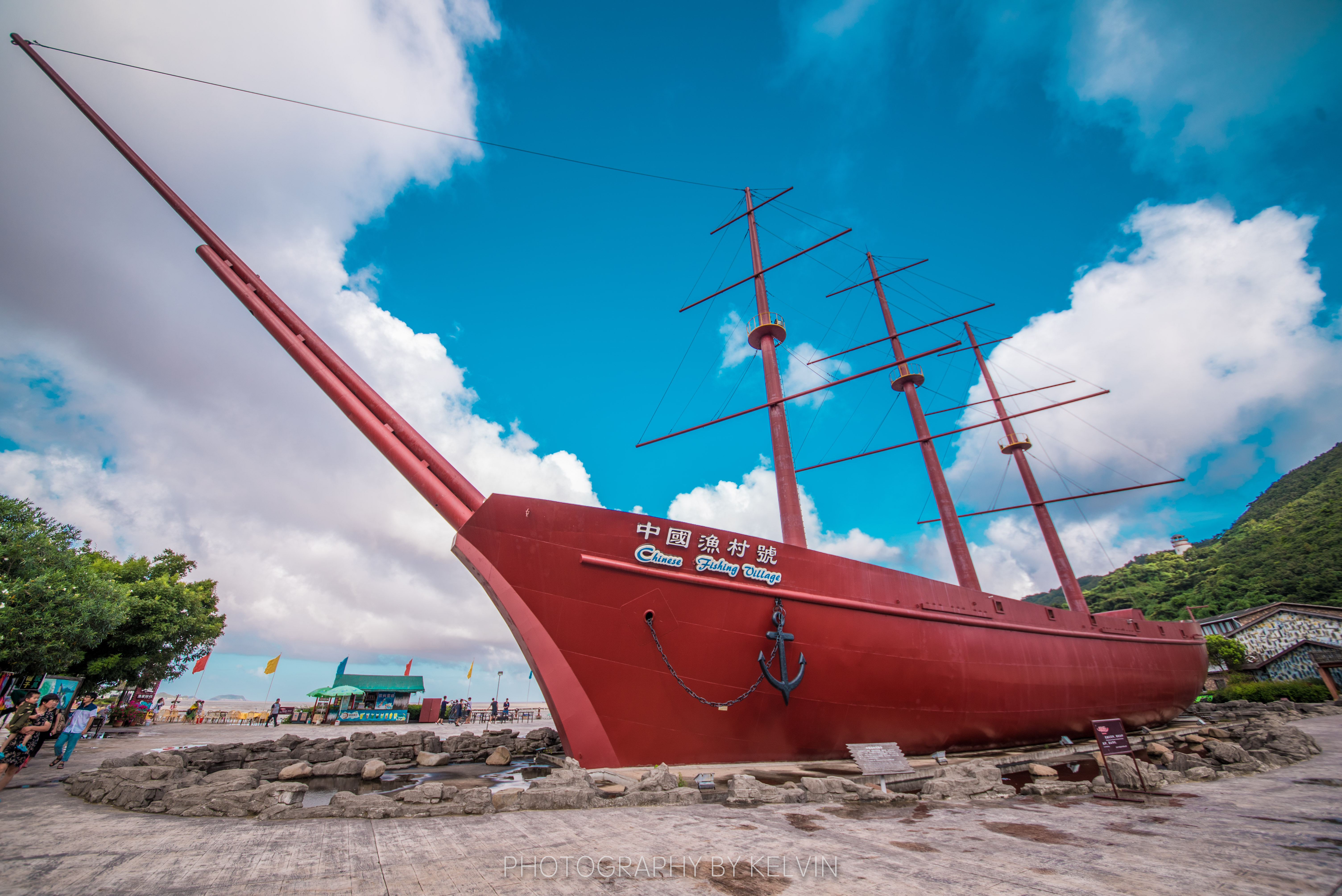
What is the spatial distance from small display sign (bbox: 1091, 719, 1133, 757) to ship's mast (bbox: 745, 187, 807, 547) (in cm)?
587

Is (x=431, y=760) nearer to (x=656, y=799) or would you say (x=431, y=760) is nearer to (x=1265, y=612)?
(x=656, y=799)

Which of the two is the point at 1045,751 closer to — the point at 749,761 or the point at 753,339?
the point at 749,761

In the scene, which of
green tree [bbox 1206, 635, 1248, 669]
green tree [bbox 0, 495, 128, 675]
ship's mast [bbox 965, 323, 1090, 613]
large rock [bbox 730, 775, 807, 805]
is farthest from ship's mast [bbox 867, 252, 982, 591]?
green tree [bbox 1206, 635, 1248, 669]

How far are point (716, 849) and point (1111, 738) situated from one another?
18.5ft

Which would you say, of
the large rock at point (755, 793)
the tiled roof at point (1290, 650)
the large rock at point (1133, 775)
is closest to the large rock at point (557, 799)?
the large rock at point (755, 793)

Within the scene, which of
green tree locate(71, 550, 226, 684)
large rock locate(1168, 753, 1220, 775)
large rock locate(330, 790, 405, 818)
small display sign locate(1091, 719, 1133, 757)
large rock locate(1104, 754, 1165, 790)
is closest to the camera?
large rock locate(330, 790, 405, 818)

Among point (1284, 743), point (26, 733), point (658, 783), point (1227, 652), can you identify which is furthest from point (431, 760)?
point (1227, 652)

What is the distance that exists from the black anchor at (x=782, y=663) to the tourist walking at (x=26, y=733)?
32.0 feet

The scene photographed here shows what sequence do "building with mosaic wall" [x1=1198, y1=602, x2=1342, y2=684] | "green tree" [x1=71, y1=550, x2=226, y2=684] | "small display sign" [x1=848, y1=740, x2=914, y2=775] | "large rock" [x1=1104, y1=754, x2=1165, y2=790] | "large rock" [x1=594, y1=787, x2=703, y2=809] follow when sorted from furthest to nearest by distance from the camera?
"building with mosaic wall" [x1=1198, y1=602, x2=1342, y2=684] → "green tree" [x1=71, y1=550, x2=226, y2=684] → "small display sign" [x1=848, y1=740, x2=914, y2=775] → "large rock" [x1=1104, y1=754, x2=1165, y2=790] → "large rock" [x1=594, y1=787, x2=703, y2=809]

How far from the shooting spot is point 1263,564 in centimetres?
4584

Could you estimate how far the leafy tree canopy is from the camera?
12672mm

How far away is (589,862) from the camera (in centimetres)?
374

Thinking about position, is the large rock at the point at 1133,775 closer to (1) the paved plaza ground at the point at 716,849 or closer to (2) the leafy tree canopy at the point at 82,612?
(1) the paved plaza ground at the point at 716,849

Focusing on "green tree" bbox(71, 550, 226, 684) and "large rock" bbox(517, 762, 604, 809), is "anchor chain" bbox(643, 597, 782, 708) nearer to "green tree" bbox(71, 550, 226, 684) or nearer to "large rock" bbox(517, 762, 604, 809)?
"large rock" bbox(517, 762, 604, 809)
